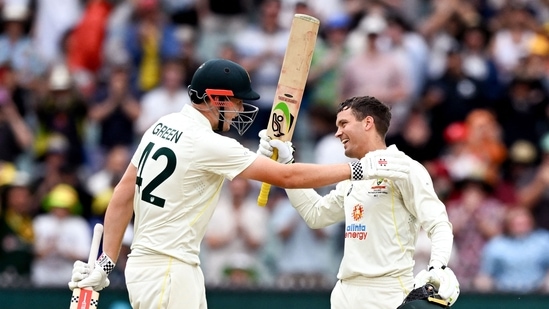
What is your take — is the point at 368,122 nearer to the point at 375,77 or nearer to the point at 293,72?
the point at 293,72

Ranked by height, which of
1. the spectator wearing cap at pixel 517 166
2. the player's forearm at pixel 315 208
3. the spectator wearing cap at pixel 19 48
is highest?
the spectator wearing cap at pixel 19 48

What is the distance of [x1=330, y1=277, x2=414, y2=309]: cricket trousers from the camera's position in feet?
23.8

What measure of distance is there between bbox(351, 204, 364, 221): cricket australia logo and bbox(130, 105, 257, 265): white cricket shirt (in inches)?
30.3

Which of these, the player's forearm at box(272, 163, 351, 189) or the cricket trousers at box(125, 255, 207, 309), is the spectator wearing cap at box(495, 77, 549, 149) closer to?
the player's forearm at box(272, 163, 351, 189)

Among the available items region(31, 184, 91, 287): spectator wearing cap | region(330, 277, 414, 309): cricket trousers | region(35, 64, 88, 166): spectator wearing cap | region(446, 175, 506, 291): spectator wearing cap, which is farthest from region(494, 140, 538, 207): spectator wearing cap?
region(330, 277, 414, 309): cricket trousers

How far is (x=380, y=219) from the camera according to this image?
24.0ft

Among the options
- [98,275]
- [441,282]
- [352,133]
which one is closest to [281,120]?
[352,133]

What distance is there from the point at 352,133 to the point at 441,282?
1.21 metres

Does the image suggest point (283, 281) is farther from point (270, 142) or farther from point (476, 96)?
point (270, 142)

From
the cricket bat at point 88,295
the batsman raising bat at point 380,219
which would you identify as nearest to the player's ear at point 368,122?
the batsman raising bat at point 380,219

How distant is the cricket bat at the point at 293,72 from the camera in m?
7.82

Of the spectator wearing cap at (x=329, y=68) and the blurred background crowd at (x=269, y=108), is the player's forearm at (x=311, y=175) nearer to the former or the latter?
the blurred background crowd at (x=269, y=108)

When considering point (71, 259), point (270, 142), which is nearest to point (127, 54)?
point (71, 259)

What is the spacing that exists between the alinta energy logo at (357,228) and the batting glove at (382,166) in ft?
1.30
